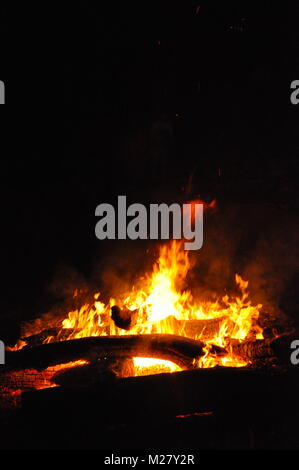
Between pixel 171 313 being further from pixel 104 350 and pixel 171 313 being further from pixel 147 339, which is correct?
pixel 104 350

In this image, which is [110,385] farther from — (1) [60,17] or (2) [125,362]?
(1) [60,17]

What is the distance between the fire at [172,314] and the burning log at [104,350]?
0.64 ft

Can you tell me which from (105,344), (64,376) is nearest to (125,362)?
(105,344)

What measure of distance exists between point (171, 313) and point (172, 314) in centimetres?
4

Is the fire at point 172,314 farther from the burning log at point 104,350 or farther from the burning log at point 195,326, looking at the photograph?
the burning log at point 104,350

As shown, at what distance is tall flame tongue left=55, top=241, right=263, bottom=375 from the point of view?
14.0 ft

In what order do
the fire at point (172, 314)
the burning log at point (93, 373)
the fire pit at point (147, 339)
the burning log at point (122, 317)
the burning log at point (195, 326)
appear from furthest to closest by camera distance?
the burning log at point (195, 326) < the burning log at point (122, 317) < the fire at point (172, 314) < the fire pit at point (147, 339) < the burning log at point (93, 373)

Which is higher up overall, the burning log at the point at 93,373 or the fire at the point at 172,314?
the fire at the point at 172,314

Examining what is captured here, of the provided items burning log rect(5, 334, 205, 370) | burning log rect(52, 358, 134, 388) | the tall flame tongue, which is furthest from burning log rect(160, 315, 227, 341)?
burning log rect(52, 358, 134, 388)

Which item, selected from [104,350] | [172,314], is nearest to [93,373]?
[104,350]

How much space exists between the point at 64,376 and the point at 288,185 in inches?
145

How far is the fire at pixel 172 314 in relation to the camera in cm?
425

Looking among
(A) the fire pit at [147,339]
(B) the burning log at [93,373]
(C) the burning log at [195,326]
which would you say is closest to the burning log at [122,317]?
(A) the fire pit at [147,339]

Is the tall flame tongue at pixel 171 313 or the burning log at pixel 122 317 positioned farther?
the burning log at pixel 122 317
